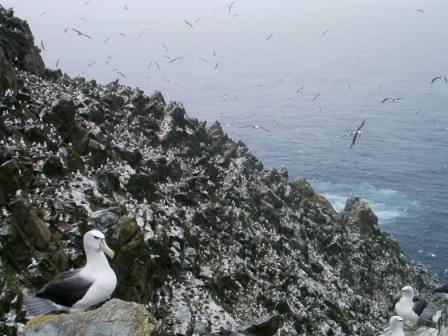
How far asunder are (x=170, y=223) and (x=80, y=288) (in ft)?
46.5

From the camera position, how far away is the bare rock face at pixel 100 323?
933 centimetres

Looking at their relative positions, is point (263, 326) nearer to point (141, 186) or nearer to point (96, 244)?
point (141, 186)

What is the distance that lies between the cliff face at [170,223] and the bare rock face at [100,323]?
3.32 m

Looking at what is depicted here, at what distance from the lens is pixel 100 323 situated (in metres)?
9.45

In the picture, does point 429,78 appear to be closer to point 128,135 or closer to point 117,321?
point 128,135

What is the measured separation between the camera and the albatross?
11.2 meters

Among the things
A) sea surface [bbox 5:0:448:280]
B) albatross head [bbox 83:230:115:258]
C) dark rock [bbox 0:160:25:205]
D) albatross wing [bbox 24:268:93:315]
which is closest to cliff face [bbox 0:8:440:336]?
dark rock [bbox 0:160:25:205]

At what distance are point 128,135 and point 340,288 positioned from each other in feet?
57.7

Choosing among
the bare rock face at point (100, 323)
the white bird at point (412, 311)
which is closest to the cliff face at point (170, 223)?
the bare rock face at point (100, 323)

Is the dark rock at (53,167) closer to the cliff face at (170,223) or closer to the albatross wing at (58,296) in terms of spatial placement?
the cliff face at (170,223)

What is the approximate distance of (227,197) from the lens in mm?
36500

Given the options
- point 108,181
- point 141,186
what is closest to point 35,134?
point 108,181

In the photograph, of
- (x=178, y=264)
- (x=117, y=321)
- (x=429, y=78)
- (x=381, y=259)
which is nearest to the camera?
(x=117, y=321)

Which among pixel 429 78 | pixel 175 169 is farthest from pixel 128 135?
pixel 429 78
